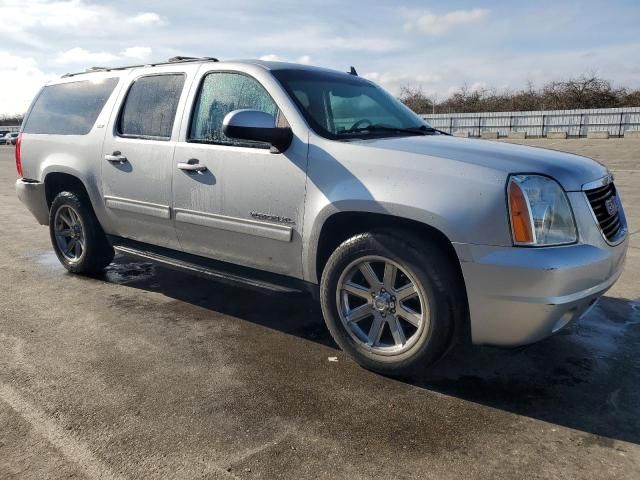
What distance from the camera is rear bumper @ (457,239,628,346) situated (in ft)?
8.55

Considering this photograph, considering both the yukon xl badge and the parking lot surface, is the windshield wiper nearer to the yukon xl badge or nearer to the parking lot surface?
the yukon xl badge

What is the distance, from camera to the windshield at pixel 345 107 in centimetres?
351

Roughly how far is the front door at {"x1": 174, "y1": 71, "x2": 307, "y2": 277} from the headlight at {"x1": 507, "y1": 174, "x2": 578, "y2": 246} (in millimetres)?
1242

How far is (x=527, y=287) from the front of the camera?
2.62 m

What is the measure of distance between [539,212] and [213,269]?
2261 mm

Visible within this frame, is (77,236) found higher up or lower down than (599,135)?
higher up

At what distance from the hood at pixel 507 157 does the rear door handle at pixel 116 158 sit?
213cm

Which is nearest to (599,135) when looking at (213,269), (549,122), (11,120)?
(549,122)

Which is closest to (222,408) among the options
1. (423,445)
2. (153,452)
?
(153,452)

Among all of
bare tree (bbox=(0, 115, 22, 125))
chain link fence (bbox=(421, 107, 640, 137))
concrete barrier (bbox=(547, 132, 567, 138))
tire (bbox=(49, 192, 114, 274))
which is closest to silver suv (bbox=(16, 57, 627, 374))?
tire (bbox=(49, 192, 114, 274))

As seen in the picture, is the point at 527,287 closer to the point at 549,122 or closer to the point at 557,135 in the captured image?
the point at 557,135

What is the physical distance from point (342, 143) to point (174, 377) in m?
1.67

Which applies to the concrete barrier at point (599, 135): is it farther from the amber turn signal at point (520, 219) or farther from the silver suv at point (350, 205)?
the amber turn signal at point (520, 219)

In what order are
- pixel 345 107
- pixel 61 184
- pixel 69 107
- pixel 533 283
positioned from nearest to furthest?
pixel 533 283 < pixel 345 107 < pixel 69 107 < pixel 61 184
